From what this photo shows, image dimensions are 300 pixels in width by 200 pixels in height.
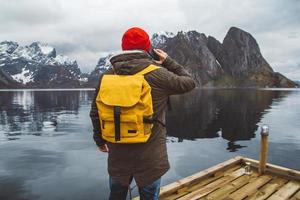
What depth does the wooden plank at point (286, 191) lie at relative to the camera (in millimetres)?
7930

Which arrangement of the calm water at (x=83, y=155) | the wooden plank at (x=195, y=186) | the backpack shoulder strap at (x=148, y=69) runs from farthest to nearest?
the calm water at (x=83, y=155) < the wooden plank at (x=195, y=186) < the backpack shoulder strap at (x=148, y=69)

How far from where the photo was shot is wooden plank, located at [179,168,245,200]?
314 inches

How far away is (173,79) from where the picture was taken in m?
4.25

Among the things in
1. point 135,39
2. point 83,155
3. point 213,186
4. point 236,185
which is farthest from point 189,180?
point 83,155

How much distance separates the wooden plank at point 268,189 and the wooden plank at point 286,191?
0.15 m

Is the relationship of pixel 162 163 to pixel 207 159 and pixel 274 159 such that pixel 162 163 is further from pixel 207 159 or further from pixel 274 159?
pixel 274 159

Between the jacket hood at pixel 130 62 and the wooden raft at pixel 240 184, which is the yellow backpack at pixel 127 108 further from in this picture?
the wooden raft at pixel 240 184

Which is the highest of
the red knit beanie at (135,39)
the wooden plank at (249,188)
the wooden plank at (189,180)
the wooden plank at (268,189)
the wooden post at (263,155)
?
the red knit beanie at (135,39)

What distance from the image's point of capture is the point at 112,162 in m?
4.49

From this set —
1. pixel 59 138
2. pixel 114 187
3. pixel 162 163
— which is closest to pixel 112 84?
pixel 162 163

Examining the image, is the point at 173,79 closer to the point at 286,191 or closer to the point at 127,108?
the point at 127,108

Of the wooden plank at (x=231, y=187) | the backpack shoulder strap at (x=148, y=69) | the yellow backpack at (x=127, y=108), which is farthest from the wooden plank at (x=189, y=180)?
the backpack shoulder strap at (x=148, y=69)

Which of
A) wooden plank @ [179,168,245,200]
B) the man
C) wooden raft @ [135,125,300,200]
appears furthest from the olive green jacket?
wooden plank @ [179,168,245,200]

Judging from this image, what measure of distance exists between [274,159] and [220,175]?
11336 mm
